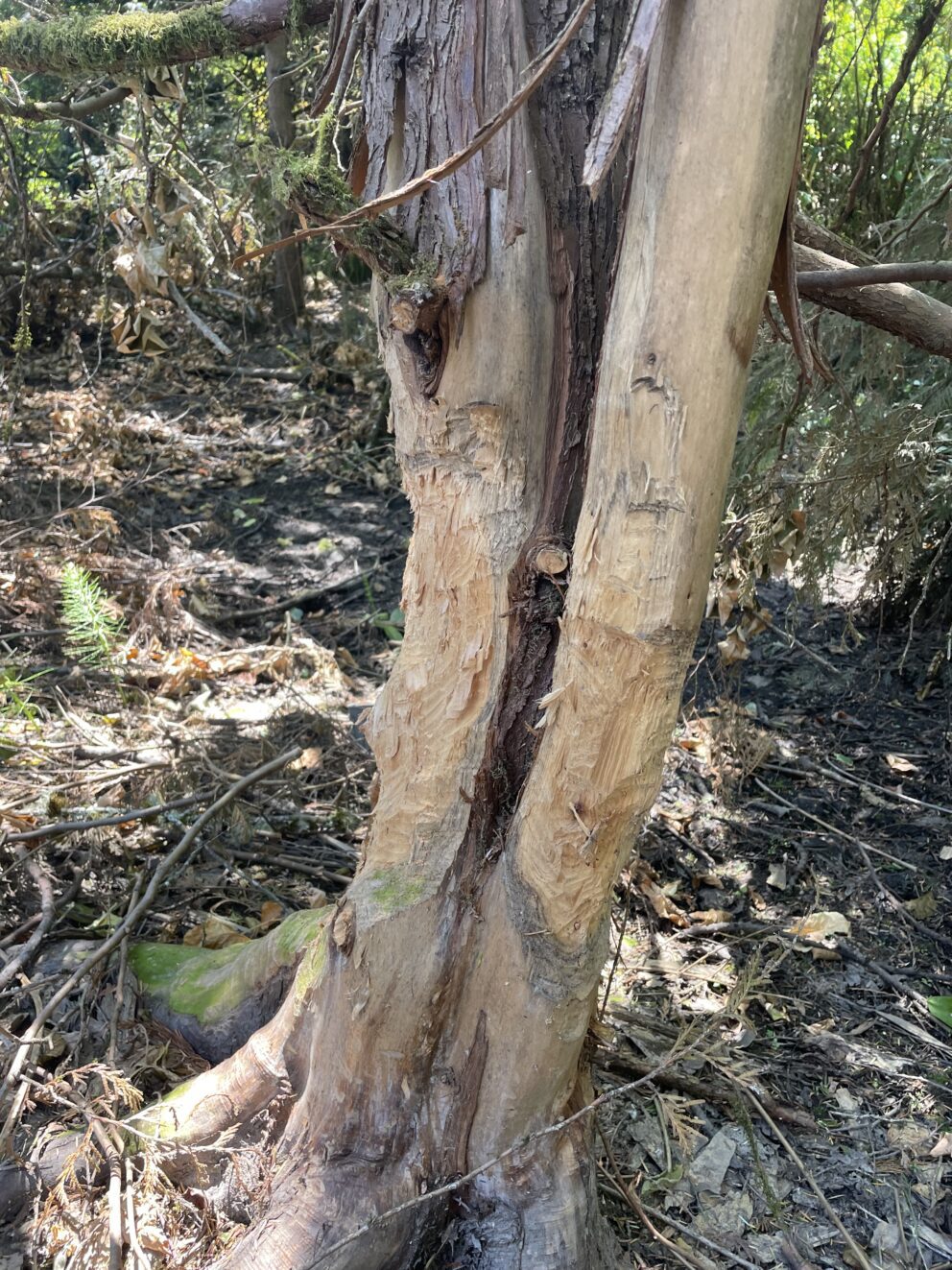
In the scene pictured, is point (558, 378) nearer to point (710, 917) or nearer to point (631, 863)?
point (631, 863)

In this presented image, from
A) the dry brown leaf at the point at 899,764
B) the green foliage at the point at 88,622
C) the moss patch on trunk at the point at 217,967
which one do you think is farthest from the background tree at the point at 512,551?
the dry brown leaf at the point at 899,764

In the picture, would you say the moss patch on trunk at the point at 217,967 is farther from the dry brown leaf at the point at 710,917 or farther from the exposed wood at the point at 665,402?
the dry brown leaf at the point at 710,917

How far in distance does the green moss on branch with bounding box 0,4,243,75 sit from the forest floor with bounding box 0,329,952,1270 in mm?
2139

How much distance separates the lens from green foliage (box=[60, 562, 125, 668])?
3.85m

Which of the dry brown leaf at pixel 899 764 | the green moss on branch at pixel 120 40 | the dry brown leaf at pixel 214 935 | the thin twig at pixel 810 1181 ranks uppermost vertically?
the green moss on branch at pixel 120 40

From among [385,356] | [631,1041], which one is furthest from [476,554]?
[631,1041]

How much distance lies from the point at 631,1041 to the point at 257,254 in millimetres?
2174

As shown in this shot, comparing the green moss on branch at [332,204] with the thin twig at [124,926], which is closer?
the green moss on branch at [332,204]

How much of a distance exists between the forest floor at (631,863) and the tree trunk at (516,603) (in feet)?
1.07

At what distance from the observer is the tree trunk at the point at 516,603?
1.31 metres

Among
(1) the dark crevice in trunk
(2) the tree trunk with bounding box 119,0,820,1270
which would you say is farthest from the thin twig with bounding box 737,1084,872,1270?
(1) the dark crevice in trunk

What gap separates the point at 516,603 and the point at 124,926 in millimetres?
1587

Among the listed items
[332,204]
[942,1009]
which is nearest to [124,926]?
[332,204]

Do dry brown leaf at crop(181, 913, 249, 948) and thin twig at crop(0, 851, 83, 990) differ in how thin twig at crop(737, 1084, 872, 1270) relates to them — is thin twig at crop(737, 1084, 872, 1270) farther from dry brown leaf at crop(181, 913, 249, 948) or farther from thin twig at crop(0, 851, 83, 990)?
thin twig at crop(0, 851, 83, 990)
